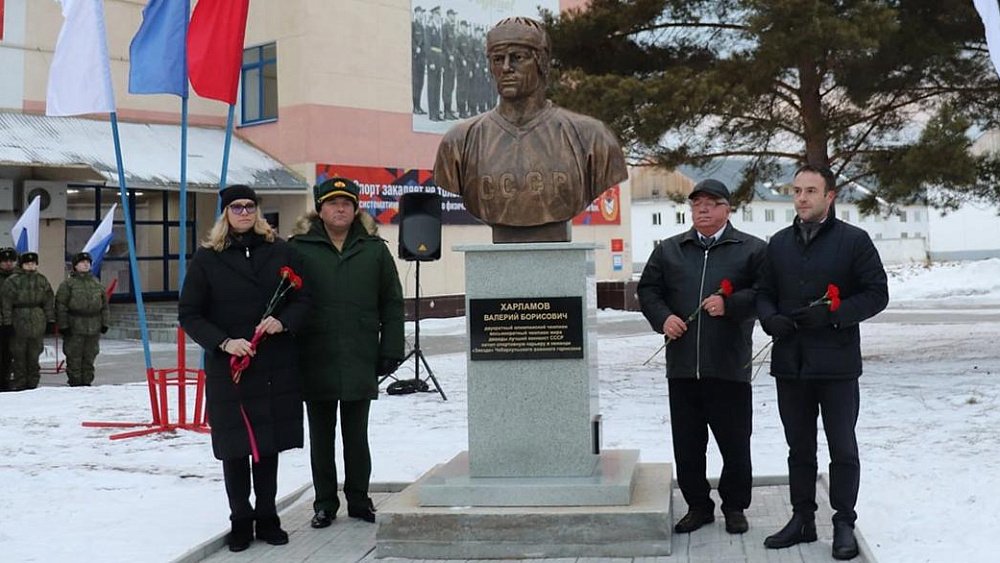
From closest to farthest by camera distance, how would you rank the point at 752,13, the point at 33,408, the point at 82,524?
the point at 82,524
the point at 33,408
the point at 752,13

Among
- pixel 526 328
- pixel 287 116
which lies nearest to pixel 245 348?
pixel 526 328

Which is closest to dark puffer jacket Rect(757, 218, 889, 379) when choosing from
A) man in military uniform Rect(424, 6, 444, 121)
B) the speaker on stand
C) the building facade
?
the speaker on stand

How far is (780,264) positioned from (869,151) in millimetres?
9420

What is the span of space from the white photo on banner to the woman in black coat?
19.6m

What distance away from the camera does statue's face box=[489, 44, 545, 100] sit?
5926 millimetres

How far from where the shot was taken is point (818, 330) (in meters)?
5.24

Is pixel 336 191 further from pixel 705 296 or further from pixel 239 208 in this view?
pixel 705 296

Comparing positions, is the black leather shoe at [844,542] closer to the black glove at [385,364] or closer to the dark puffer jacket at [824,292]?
the dark puffer jacket at [824,292]

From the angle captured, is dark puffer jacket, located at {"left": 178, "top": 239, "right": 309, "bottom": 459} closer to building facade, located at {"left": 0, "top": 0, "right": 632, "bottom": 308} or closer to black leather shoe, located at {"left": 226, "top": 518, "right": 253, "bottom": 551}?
black leather shoe, located at {"left": 226, "top": 518, "right": 253, "bottom": 551}

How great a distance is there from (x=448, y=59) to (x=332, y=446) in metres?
20.4

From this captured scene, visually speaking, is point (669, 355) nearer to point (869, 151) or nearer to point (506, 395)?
point (506, 395)

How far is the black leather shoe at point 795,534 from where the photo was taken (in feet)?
17.7

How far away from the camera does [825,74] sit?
547 inches

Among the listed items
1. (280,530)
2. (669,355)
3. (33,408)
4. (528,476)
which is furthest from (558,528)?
(33,408)
